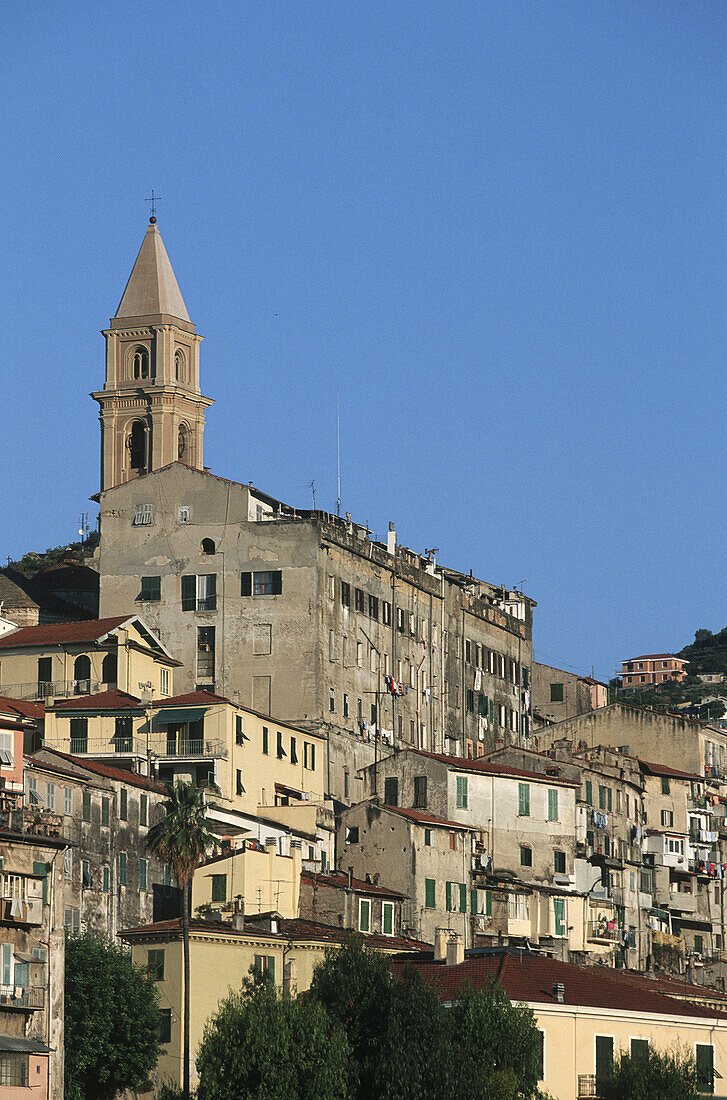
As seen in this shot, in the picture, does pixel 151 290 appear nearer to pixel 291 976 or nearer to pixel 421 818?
pixel 421 818

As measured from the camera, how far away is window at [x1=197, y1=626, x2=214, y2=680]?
10819 centimetres

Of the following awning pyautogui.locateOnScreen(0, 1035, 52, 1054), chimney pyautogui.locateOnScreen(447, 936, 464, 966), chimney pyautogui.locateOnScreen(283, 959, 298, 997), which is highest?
A: chimney pyautogui.locateOnScreen(447, 936, 464, 966)

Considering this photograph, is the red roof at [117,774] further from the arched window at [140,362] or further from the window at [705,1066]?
the arched window at [140,362]

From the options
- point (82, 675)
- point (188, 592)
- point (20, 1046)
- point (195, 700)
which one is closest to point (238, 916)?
point (20, 1046)

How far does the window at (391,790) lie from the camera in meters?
99.6

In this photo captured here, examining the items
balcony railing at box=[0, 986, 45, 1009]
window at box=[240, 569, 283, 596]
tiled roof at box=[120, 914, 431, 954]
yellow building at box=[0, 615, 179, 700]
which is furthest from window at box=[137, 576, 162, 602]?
balcony railing at box=[0, 986, 45, 1009]

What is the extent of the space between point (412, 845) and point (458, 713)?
3027 cm

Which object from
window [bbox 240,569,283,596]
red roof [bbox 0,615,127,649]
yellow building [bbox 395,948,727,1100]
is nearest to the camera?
yellow building [bbox 395,948,727,1100]

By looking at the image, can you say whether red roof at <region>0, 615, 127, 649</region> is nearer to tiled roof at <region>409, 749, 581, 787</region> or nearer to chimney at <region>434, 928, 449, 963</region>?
tiled roof at <region>409, 749, 581, 787</region>

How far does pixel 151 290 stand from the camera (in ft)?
511

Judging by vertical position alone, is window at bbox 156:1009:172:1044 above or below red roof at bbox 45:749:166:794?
below

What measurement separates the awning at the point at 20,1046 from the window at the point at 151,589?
146 feet

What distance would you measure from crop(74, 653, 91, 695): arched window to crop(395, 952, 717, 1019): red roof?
1044 inches

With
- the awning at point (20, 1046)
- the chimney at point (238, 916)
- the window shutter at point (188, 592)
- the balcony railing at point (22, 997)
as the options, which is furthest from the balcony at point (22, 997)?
the window shutter at point (188, 592)
